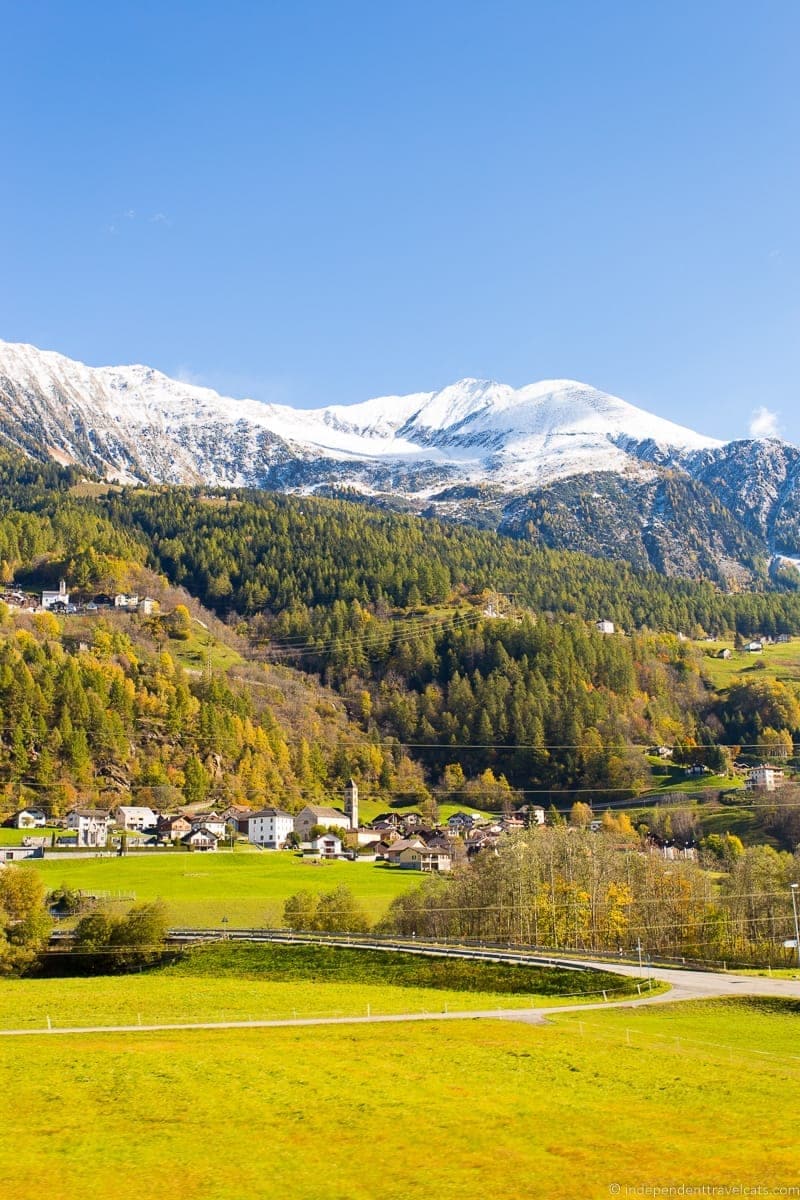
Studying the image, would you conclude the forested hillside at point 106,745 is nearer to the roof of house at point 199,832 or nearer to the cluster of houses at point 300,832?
the cluster of houses at point 300,832

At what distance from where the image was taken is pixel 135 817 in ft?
534

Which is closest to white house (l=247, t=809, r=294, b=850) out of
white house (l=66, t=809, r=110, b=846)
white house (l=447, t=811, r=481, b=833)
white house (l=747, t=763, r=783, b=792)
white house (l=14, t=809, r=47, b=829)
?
white house (l=66, t=809, r=110, b=846)

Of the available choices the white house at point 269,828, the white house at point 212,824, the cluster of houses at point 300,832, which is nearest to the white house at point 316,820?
the cluster of houses at point 300,832

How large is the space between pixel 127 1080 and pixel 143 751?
15228 centimetres

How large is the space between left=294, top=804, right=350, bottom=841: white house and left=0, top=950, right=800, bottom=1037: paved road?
99793mm

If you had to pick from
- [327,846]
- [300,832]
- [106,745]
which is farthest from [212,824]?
[106,745]

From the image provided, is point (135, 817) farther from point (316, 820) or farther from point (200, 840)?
point (316, 820)

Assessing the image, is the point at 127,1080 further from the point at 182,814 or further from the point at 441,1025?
the point at 182,814

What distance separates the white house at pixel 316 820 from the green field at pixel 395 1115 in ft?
403

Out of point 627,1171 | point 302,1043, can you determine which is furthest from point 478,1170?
point 302,1043

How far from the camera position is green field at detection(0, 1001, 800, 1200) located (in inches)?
1053

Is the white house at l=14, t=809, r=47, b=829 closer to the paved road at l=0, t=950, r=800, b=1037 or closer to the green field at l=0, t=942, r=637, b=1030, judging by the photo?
the green field at l=0, t=942, r=637, b=1030

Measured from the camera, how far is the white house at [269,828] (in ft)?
554

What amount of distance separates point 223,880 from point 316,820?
149 ft
